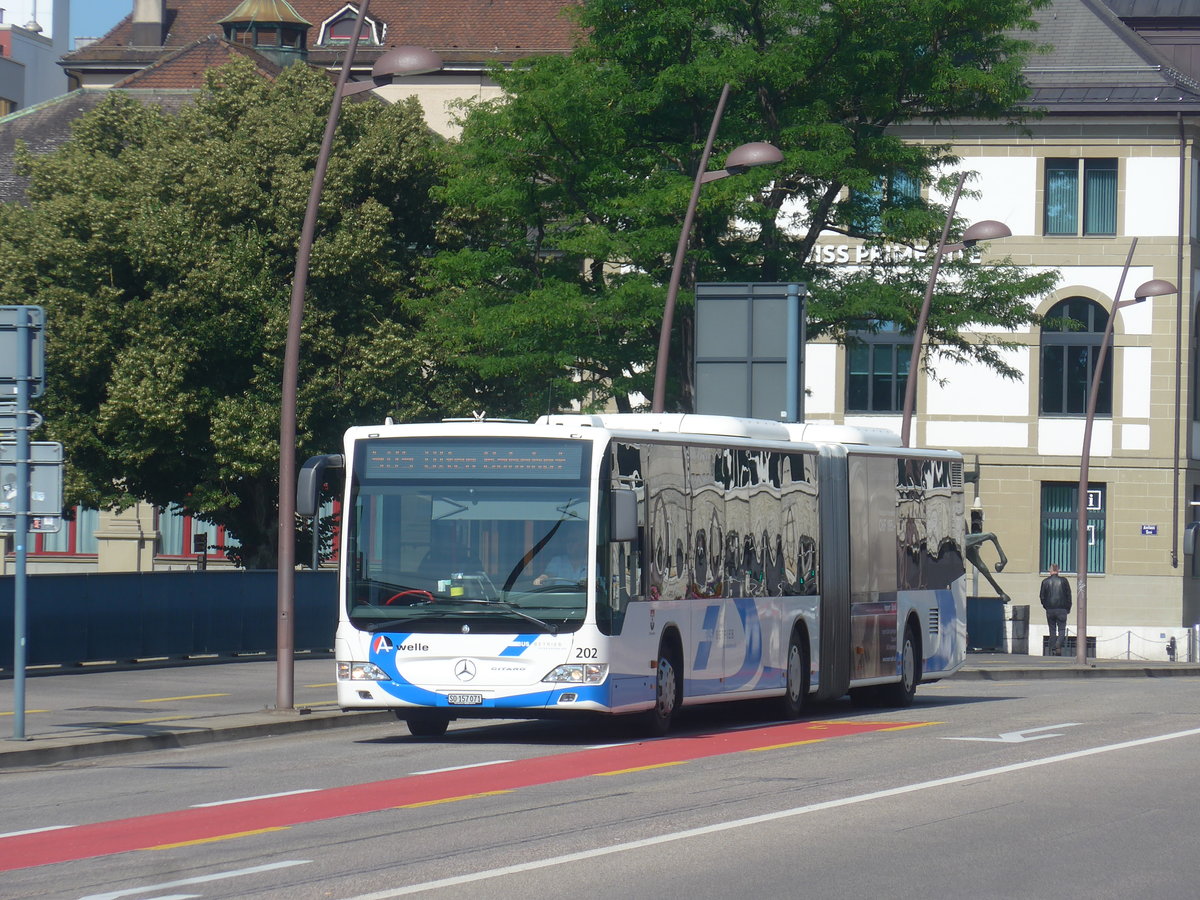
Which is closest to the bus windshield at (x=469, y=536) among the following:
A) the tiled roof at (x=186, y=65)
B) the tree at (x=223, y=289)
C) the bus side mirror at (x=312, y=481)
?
the bus side mirror at (x=312, y=481)

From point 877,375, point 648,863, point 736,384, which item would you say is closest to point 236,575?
point 736,384

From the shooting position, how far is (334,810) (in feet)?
41.1

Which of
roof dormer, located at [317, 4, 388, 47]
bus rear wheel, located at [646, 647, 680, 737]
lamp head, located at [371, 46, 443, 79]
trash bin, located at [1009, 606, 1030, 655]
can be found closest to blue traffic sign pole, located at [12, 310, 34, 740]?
lamp head, located at [371, 46, 443, 79]

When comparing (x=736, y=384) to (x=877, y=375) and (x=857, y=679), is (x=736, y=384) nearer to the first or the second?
(x=857, y=679)

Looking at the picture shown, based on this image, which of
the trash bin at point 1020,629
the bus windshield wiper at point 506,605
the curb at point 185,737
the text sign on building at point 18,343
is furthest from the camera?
the trash bin at point 1020,629

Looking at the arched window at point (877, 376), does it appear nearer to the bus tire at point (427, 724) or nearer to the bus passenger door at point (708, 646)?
the bus passenger door at point (708, 646)

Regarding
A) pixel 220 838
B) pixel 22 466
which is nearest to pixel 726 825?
pixel 220 838

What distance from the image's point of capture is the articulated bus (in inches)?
683

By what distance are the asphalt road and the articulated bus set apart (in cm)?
58

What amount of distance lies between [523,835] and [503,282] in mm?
26374

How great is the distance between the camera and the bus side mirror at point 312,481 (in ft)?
57.2

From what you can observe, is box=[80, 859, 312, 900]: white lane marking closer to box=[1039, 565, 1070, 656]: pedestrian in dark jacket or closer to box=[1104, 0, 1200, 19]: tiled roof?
box=[1039, 565, 1070, 656]: pedestrian in dark jacket

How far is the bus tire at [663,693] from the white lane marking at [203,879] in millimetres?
8506

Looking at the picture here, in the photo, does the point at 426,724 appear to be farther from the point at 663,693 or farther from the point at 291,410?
the point at 291,410
